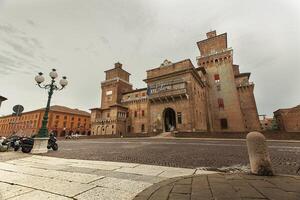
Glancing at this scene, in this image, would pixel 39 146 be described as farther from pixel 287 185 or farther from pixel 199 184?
pixel 287 185

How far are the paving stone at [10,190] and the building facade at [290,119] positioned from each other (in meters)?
47.3

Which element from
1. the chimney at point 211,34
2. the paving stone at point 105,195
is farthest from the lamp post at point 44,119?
the chimney at point 211,34

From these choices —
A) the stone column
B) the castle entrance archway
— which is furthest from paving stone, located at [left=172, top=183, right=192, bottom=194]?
the castle entrance archway

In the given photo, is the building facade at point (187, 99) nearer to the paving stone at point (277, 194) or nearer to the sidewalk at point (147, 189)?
the sidewalk at point (147, 189)

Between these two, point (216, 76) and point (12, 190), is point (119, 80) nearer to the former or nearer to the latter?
point (216, 76)

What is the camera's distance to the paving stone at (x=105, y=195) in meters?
2.36

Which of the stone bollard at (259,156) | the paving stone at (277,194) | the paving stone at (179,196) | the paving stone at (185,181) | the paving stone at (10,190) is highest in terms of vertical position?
the stone bollard at (259,156)

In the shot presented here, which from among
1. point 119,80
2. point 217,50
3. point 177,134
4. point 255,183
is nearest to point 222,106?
point 217,50

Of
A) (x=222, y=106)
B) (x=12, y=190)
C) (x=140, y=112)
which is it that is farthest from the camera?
(x=140, y=112)

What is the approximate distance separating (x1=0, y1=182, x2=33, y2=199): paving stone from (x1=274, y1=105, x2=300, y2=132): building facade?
47294mm

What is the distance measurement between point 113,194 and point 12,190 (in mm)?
1920

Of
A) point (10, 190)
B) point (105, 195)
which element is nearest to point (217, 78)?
point (105, 195)

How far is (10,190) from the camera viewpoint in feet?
9.05

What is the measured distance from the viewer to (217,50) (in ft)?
126
